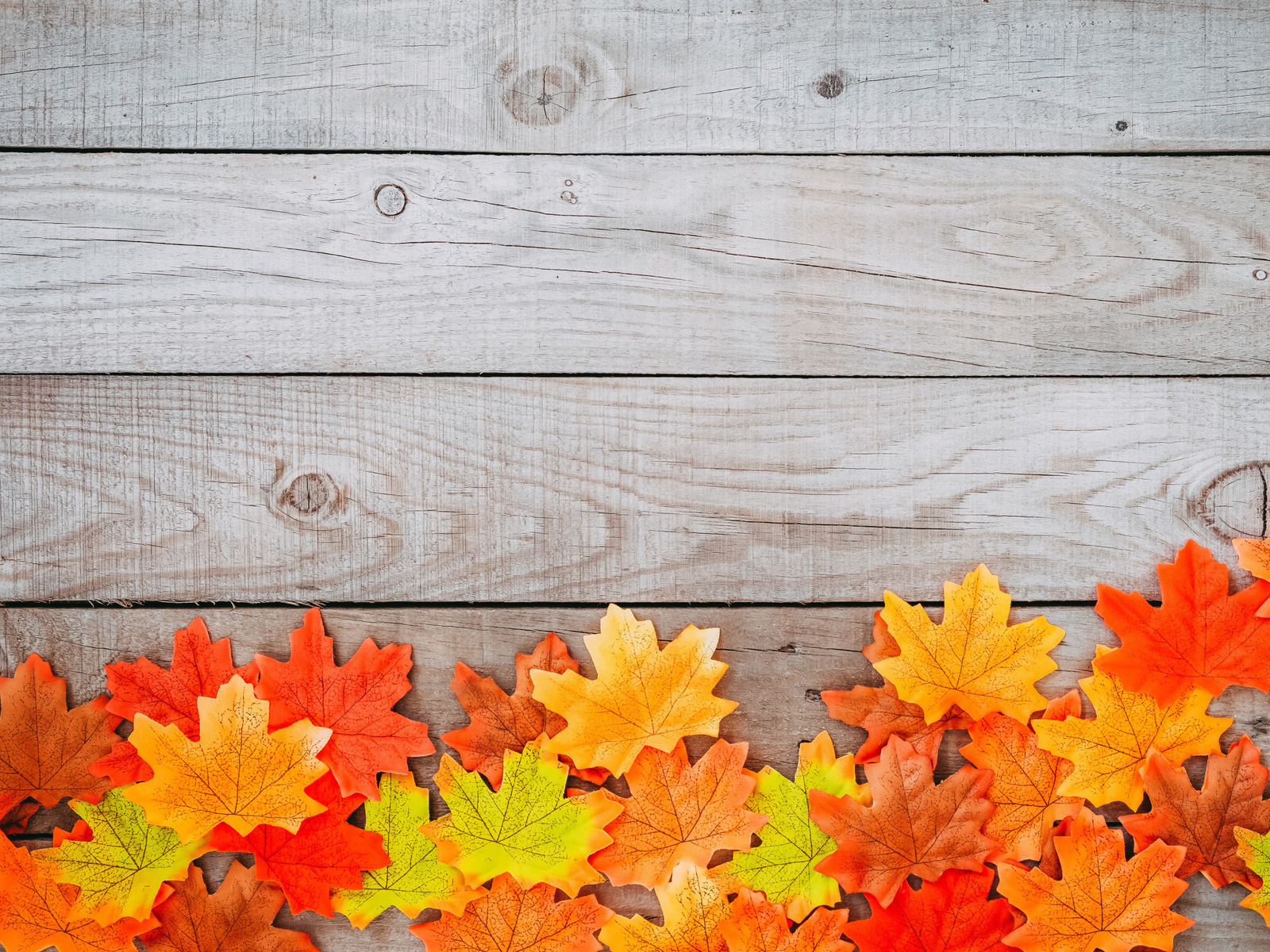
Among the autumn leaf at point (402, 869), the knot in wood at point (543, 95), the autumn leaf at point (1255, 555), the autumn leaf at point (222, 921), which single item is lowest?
the autumn leaf at point (222, 921)

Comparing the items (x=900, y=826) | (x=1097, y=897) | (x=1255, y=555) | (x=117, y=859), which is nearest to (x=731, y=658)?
(x=900, y=826)

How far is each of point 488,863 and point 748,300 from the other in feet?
2.21

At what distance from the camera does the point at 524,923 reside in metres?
0.86

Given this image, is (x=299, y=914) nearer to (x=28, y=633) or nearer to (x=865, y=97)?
(x=28, y=633)

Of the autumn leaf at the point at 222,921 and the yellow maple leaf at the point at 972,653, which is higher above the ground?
the yellow maple leaf at the point at 972,653

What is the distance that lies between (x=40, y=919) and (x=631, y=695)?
672 mm

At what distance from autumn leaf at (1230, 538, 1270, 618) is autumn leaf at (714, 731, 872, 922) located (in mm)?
485

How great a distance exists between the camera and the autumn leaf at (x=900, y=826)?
0.85 meters

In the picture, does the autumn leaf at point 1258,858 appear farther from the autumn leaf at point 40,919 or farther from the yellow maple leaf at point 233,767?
the autumn leaf at point 40,919

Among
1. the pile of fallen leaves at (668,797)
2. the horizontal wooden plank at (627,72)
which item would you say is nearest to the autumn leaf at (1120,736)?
the pile of fallen leaves at (668,797)

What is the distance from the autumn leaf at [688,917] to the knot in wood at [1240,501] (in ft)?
2.26

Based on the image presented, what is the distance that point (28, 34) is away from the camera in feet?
2.87

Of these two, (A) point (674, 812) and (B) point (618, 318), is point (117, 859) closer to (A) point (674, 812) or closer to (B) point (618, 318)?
(A) point (674, 812)

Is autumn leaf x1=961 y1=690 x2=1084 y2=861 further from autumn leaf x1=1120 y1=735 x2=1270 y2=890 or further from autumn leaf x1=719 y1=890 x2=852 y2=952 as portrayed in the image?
autumn leaf x1=719 y1=890 x2=852 y2=952
